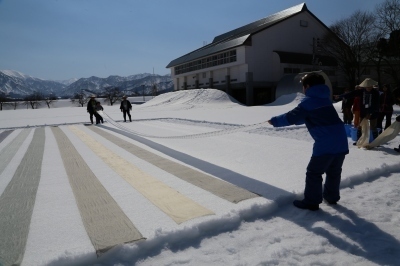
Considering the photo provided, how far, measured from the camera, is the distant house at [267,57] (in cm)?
3428

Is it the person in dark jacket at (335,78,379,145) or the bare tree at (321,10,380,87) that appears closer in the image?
the person in dark jacket at (335,78,379,145)

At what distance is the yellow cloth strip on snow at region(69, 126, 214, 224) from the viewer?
2871mm

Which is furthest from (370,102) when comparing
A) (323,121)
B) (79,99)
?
(79,99)

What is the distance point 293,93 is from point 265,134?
22.3 m

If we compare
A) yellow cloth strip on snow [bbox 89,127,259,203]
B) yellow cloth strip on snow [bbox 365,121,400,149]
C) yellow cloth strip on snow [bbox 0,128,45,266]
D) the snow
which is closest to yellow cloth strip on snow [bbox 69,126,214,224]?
the snow

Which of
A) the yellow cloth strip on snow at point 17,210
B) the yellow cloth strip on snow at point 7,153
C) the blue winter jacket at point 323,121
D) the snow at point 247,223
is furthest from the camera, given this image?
the yellow cloth strip on snow at point 7,153

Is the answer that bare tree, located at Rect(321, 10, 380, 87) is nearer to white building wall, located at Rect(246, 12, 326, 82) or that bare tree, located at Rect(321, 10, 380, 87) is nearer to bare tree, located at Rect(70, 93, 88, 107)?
white building wall, located at Rect(246, 12, 326, 82)

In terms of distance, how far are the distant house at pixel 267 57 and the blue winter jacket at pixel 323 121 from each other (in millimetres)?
31869

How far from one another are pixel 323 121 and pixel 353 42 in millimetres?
34463

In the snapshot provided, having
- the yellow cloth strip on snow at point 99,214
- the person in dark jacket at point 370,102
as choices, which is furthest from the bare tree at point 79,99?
the person in dark jacket at point 370,102

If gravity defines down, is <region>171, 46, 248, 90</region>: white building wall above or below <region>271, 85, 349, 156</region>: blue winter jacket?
→ above

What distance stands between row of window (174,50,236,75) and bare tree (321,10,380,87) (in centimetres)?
1369

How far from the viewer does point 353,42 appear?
3048 cm

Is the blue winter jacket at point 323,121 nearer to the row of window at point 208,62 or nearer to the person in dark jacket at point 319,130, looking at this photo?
the person in dark jacket at point 319,130
